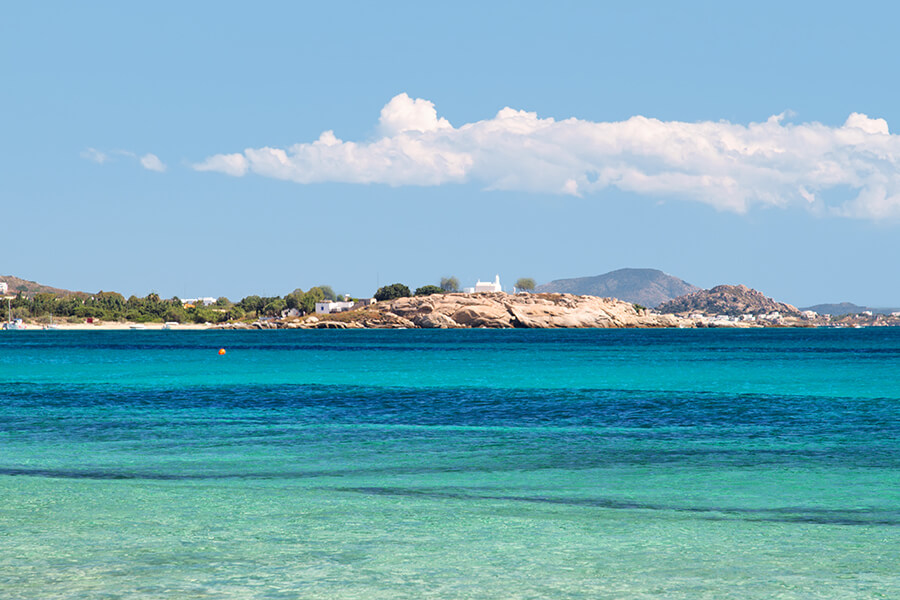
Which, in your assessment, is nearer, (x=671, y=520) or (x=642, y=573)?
(x=642, y=573)

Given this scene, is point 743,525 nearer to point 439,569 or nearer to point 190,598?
point 439,569

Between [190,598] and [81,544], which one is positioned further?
[81,544]

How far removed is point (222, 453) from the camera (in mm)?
21594

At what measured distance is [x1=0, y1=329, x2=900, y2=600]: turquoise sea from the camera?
1027 cm

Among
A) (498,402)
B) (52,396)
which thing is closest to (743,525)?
(498,402)

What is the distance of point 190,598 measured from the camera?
30.8ft

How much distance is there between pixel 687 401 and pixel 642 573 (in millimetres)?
27708

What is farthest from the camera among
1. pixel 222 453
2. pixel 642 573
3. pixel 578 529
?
pixel 222 453

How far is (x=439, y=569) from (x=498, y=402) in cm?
2654

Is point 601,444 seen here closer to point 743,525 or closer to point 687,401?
point 743,525

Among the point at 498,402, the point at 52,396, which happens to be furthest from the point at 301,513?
the point at 52,396

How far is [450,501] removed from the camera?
15.3 m

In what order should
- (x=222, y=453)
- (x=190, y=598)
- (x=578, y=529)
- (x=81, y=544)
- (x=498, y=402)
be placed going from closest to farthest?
1. (x=190, y=598)
2. (x=81, y=544)
3. (x=578, y=529)
4. (x=222, y=453)
5. (x=498, y=402)

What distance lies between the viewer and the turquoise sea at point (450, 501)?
10.3 meters
